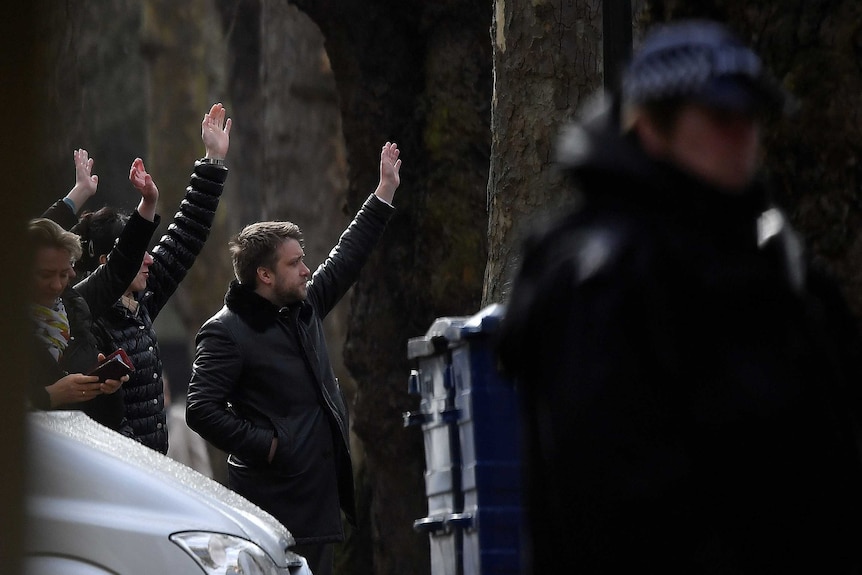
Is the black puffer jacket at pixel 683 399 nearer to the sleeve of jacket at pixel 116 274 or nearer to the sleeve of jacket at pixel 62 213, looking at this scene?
the sleeve of jacket at pixel 116 274

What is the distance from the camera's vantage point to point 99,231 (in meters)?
7.79

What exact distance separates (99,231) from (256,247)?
78 cm

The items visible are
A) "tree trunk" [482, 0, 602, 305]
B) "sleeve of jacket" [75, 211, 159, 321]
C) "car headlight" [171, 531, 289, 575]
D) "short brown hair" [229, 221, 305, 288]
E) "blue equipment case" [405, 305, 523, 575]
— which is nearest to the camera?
"car headlight" [171, 531, 289, 575]

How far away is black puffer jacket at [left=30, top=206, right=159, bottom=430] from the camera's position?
22.6 feet

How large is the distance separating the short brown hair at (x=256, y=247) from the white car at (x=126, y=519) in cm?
222

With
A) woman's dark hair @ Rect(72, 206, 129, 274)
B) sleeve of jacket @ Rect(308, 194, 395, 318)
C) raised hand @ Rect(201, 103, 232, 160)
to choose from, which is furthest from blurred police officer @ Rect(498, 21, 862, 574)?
Result: raised hand @ Rect(201, 103, 232, 160)

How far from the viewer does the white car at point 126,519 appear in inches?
185

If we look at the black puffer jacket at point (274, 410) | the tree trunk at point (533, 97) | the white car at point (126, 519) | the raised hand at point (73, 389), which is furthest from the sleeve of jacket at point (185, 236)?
the white car at point (126, 519)

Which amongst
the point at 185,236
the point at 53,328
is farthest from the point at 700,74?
the point at 185,236

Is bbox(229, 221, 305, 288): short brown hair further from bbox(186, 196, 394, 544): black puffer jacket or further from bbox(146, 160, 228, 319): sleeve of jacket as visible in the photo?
bbox(146, 160, 228, 319): sleeve of jacket

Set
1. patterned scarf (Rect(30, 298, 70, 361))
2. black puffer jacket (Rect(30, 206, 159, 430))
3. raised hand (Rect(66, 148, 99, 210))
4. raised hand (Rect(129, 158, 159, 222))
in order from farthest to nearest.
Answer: raised hand (Rect(66, 148, 99, 210)) < raised hand (Rect(129, 158, 159, 222)) < black puffer jacket (Rect(30, 206, 159, 430)) < patterned scarf (Rect(30, 298, 70, 361))

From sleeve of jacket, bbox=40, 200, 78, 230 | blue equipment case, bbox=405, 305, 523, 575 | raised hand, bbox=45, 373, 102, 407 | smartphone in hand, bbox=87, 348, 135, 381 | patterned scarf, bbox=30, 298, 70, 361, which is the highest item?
sleeve of jacket, bbox=40, 200, 78, 230

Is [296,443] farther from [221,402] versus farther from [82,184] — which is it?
[82,184]

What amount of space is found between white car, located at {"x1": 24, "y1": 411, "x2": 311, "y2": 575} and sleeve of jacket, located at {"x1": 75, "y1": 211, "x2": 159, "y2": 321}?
1.84 meters
